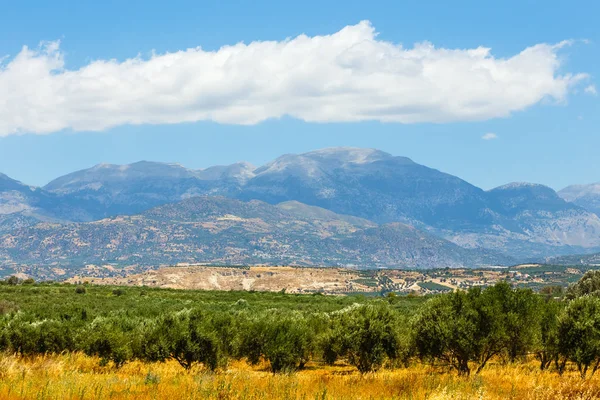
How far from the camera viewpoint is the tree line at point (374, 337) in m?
24.7

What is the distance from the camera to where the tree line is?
24.7m

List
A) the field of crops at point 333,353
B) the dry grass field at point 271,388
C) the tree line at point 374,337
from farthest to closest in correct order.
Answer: the tree line at point 374,337 → the field of crops at point 333,353 → the dry grass field at point 271,388

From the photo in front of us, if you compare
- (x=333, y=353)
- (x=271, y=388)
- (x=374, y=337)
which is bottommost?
(x=333, y=353)

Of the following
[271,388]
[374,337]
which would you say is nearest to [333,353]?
[374,337]

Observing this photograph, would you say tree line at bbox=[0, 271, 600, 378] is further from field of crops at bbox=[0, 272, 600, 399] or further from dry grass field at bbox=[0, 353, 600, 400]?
dry grass field at bbox=[0, 353, 600, 400]

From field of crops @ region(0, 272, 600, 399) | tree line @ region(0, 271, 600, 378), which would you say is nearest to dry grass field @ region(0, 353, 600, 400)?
field of crops @ region(0, 272, 600, 399)

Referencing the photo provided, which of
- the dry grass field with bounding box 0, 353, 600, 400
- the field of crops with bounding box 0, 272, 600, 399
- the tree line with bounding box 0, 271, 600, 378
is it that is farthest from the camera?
the tree line with bounding box 0, 271, 600, 378

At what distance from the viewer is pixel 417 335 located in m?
25.7

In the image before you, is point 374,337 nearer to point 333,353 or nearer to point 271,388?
point 333,353

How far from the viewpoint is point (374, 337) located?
1188 inches

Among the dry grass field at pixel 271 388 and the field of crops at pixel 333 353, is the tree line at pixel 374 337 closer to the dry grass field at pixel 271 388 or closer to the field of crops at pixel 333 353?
the field of crops at pixel 333 353

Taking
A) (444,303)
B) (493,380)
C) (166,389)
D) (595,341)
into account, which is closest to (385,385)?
(493,380)

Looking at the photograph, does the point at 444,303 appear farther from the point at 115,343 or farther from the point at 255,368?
the point at 115,343

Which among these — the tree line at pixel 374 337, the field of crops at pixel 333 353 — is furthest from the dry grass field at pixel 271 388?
the tree line at pixel 374 337
